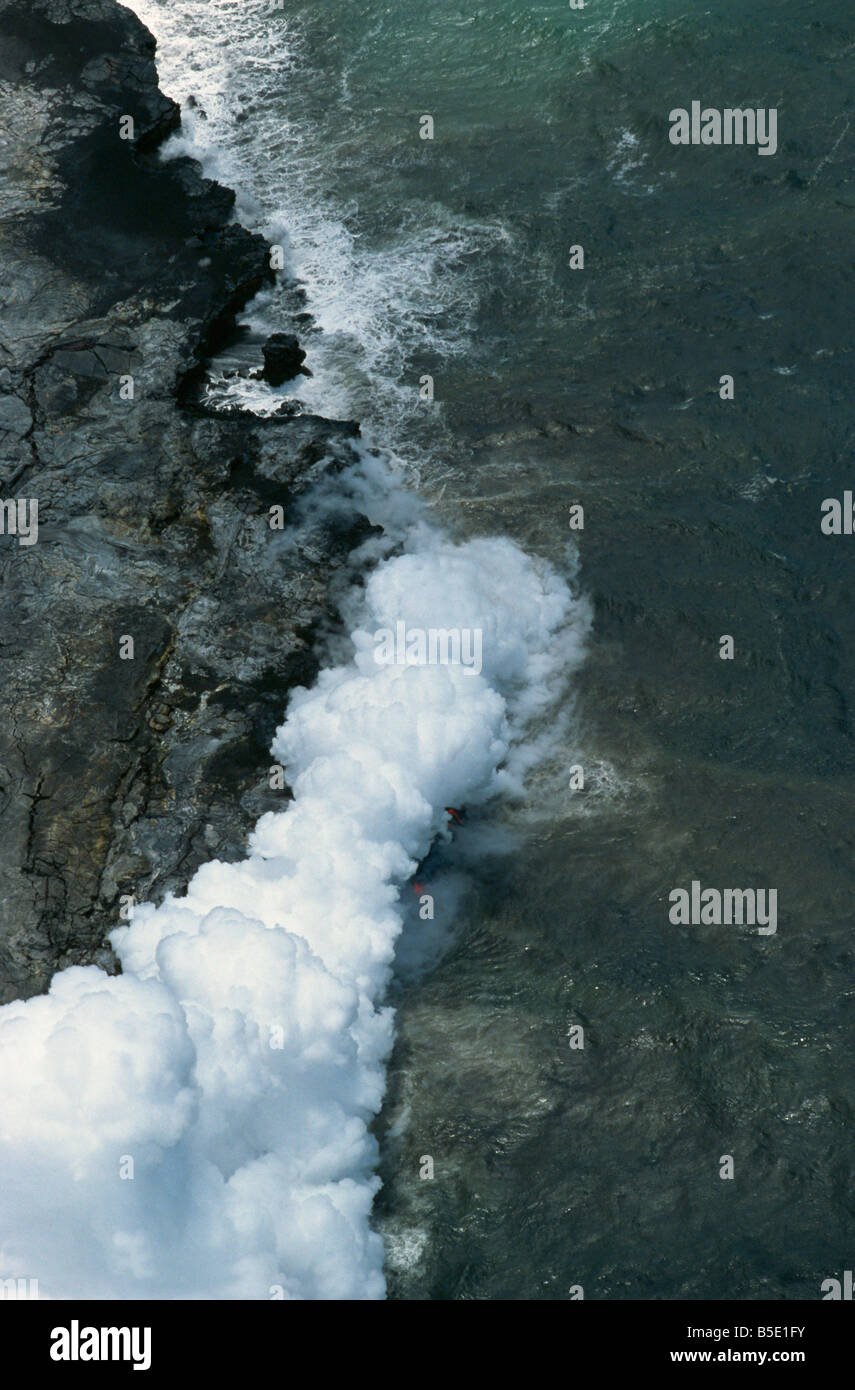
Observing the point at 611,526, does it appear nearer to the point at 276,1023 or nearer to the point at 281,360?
the point at 281,360

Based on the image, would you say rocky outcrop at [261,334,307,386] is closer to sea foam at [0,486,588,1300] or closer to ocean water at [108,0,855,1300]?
ocean water at [108,0,855,1300]

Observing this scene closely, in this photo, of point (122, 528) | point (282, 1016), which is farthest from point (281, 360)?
point (282, 1016)

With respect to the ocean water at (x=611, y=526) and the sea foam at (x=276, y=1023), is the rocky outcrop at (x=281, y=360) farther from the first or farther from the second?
the sea foam at (x=276, y=1023)

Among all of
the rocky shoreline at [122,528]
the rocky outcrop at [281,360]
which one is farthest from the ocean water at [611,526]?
the rocky shoreline at [122,528]

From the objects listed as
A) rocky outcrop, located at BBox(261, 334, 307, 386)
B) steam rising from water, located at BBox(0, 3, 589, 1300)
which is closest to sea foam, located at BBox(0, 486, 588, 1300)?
steam rising from water, located at BBox(0, 3, 589, 1300)

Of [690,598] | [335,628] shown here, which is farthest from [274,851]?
[690,598]
